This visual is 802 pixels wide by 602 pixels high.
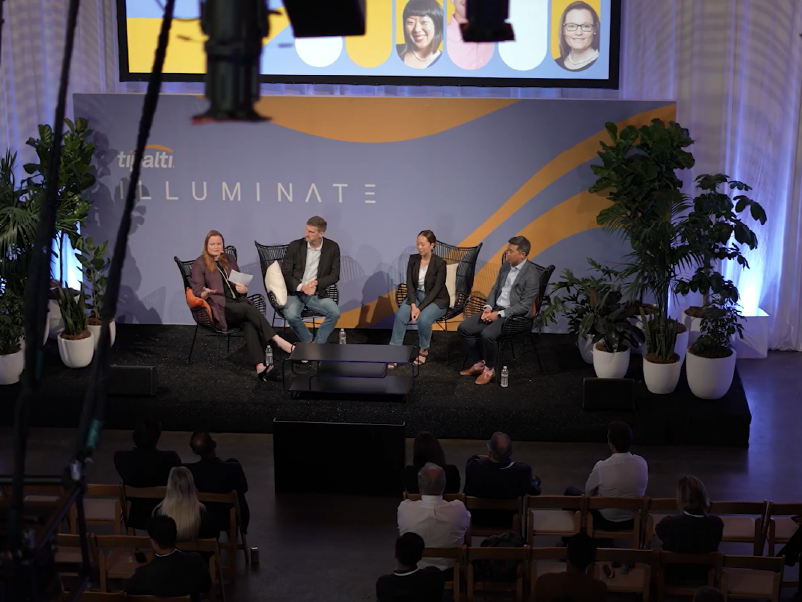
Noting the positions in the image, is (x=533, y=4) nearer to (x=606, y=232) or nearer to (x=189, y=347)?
(x=606, y=232)

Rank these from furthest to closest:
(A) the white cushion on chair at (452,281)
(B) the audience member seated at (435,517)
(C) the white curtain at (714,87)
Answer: (C) the white curtain at (714,87), (A) the white cushion on chair at (452,281), (B) the audience member seated at (435,517)

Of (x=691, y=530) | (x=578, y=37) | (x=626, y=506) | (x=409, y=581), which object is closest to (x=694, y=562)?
(x=691, y=530)

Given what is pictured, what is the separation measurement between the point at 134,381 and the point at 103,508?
188 centimetres

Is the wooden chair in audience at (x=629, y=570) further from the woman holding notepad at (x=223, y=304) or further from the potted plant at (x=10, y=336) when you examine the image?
the potted plant at (x=10, y=336)

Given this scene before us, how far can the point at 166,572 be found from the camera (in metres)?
3.90

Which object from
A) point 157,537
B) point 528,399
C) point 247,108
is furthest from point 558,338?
point 247,108

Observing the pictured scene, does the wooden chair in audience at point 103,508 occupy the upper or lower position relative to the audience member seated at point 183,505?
lower

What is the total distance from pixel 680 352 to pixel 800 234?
6.79 ft

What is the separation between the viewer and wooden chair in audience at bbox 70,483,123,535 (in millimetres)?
4828

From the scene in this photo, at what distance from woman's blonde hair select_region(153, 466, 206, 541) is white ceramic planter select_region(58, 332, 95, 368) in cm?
326

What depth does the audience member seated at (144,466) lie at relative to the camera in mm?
4930

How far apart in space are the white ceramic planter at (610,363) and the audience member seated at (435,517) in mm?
2793

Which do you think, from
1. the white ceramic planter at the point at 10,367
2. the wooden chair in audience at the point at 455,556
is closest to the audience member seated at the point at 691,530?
the wooden chair in audience at the point at 455,556

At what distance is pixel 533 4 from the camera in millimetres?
8453
